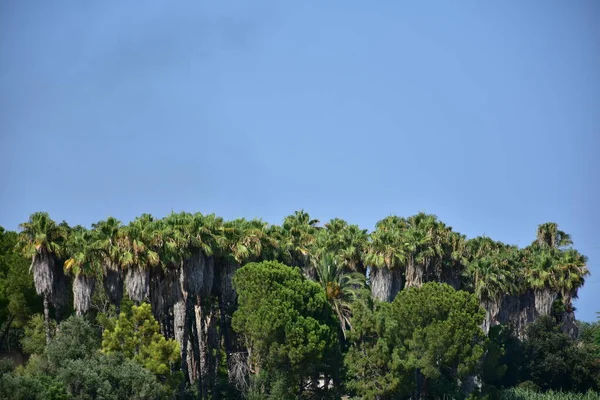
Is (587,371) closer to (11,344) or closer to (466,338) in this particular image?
(466,338)

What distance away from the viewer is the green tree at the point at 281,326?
2286 inches

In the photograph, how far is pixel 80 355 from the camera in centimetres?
5422

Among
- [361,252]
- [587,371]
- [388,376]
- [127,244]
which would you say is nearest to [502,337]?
[587,371]

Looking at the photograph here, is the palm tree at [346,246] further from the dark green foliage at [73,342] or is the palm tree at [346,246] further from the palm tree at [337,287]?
the dark green foliage at [73,342]

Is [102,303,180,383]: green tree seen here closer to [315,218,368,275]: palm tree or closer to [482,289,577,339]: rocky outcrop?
[315,218,368,275]: palm tree

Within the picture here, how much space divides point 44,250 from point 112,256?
16.7 feet

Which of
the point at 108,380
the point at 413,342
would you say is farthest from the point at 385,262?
the point at 108,380

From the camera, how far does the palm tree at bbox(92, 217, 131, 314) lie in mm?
56688

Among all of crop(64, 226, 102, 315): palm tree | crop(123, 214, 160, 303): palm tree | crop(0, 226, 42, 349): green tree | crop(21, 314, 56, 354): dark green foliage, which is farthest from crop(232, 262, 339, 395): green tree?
crop(0, 226, 42, 349): green tree

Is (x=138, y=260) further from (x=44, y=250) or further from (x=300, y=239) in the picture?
(x=300, y=239)

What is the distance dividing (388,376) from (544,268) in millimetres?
28683

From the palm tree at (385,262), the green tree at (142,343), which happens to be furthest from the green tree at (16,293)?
the palm tree at (385,262)

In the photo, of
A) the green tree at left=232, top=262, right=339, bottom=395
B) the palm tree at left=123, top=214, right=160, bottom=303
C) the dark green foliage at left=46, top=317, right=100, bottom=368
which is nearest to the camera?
the dark green foliage at left=46, top=317, right=100, bottom=368

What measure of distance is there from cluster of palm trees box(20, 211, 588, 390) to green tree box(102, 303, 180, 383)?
234 centimetres
